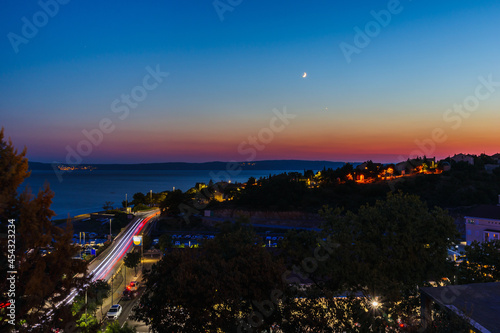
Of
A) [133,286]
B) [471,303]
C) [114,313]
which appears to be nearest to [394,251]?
[471,303]

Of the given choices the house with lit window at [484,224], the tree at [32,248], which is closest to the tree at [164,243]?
the tree at [32,248]

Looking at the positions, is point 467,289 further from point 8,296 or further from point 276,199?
point 276,199

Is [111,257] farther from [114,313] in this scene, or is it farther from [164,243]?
[114,313]

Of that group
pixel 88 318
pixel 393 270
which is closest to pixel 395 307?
pixel 393 270

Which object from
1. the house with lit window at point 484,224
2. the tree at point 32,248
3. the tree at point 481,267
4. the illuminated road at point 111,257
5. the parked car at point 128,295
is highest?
the tree at point 32,248

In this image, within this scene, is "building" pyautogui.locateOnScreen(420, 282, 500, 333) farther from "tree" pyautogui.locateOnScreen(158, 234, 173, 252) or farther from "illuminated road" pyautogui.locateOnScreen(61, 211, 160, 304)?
"tree" pyautogui.locateOnScreen(158, 234, 173, 252)

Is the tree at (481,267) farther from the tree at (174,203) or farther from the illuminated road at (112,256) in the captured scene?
the tree at (174,203)
